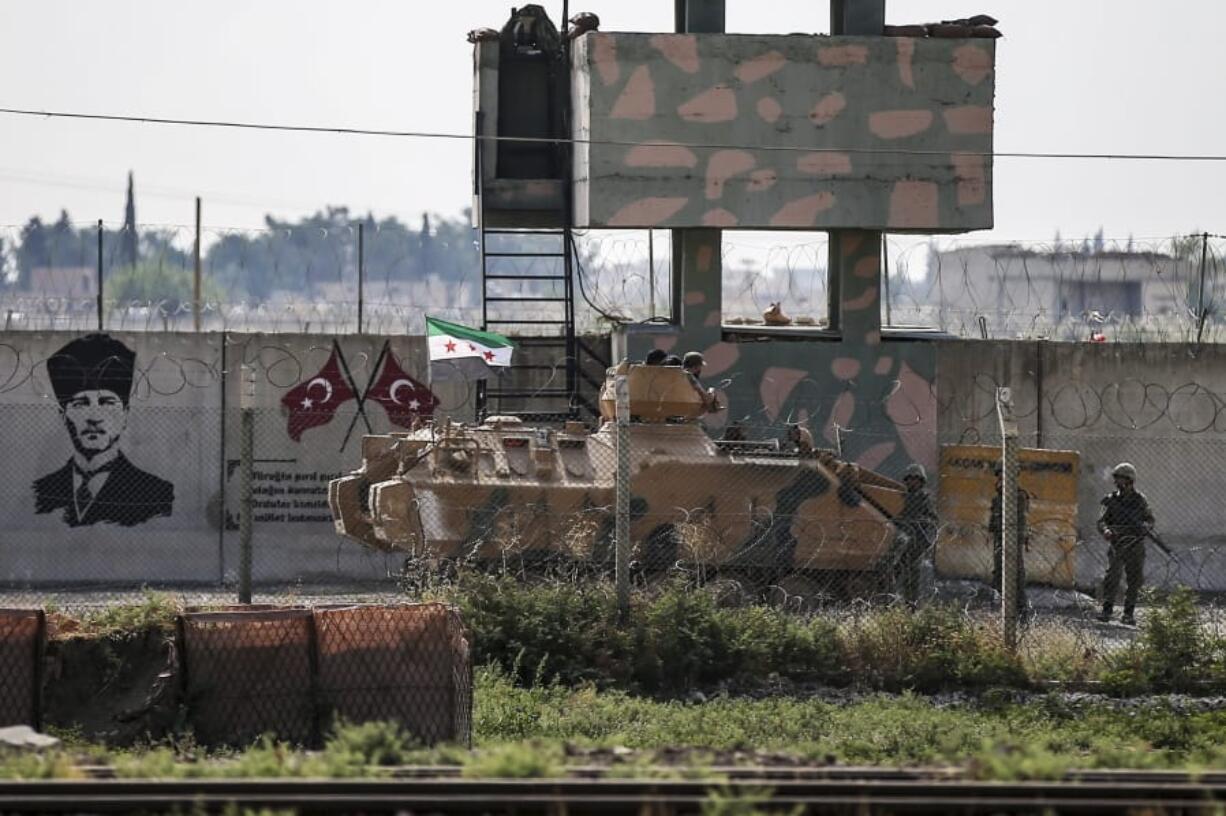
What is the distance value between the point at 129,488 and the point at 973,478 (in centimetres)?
948

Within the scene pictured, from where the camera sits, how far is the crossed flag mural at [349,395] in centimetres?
2306

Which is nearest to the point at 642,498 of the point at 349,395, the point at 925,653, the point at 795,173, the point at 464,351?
the point at 925,653

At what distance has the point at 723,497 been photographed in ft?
59.1

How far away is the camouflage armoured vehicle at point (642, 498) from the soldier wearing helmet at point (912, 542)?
0.16 m

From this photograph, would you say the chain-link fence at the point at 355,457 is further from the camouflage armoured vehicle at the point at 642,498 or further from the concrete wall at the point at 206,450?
the camouflage armoured vehicle at the point at 642,498

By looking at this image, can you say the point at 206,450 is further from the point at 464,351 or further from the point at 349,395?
the point at 464,351

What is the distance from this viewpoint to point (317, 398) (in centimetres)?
2314

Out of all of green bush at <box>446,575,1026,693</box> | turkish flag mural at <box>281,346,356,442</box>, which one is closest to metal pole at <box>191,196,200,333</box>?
turkish flag mural at <box>281,346,356,442</box>

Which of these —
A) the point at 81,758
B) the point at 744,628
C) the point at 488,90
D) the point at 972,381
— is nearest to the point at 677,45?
the point at 488,90

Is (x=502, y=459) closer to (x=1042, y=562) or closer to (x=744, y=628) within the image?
(x=744, y=628)

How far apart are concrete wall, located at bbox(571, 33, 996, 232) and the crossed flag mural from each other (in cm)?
280

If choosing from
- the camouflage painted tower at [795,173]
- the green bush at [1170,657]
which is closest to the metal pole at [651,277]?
the camouflage painted tower at [795,173]

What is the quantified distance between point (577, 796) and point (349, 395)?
47.9 ft

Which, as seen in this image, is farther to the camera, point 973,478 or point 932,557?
point 973,478
